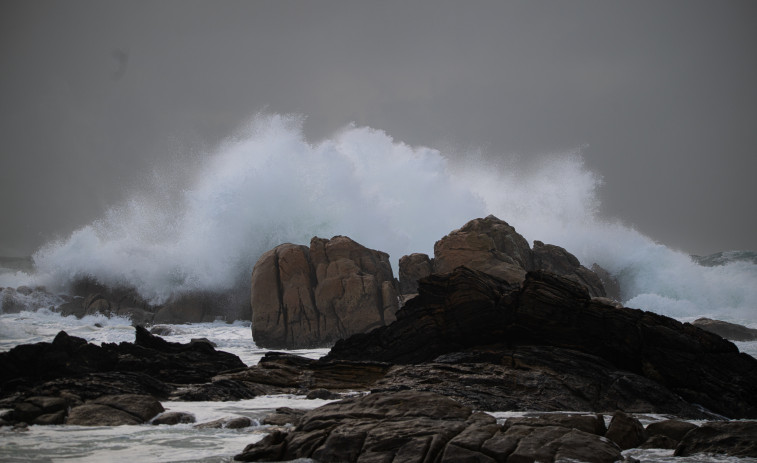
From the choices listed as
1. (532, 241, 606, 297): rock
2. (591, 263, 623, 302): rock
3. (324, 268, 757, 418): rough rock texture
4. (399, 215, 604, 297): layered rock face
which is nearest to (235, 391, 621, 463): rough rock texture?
(324, 268, 757, 418): rough rock texture

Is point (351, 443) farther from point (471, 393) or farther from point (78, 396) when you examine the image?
point (78, 396)

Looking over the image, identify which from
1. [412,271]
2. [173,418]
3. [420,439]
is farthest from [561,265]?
[420,439]

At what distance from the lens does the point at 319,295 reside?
3262 cm

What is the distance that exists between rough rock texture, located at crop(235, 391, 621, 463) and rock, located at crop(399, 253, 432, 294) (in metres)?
24.7

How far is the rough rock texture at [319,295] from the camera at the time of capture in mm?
31250

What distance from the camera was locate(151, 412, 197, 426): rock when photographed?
9.65 m

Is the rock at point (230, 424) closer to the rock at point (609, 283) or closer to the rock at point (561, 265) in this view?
the rock at point (561, 265)

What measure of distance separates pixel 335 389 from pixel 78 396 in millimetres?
6563

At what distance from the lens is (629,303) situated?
1679 inches

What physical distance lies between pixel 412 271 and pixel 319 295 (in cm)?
652

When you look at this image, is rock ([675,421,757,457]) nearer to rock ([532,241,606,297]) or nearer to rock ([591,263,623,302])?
rock ([532,241,606,297])

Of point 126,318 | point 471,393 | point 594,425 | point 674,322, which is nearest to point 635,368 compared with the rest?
point 674,322

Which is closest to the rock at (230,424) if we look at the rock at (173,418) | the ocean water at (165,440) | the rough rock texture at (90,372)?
the ocean water at (165,440)

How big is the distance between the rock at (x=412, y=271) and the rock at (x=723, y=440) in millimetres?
25571
